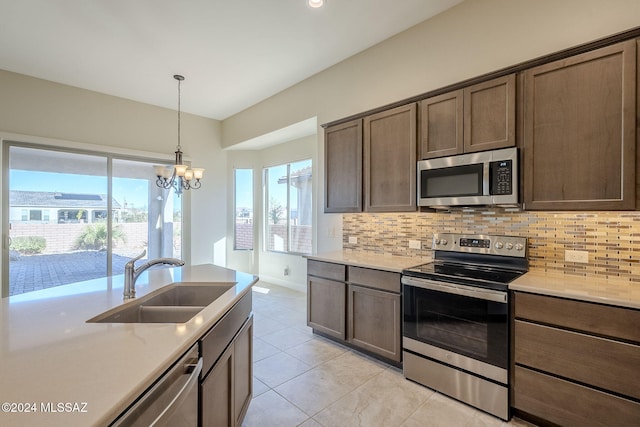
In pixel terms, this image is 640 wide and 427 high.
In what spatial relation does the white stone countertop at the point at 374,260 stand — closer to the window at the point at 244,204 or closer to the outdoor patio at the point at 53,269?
the window at the point at 244,204

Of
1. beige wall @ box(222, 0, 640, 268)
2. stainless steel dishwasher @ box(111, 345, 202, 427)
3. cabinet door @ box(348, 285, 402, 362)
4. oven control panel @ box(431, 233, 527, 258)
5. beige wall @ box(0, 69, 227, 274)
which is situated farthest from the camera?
beige wall @ box(0, 69, 227, 274)

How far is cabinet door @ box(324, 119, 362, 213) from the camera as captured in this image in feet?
10.4

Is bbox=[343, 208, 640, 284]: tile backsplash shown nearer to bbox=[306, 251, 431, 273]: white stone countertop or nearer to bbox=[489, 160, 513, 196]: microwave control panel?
bbox=[306, 251, 431, 273]: white stone countertop

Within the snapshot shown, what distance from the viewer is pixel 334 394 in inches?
88.0

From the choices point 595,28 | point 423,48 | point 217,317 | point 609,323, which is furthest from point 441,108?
point 217,317

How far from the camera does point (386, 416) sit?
6.54 ft

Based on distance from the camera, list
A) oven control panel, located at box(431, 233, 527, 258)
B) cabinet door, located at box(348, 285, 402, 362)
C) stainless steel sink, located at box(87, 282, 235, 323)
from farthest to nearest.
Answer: cabinet door, located at box(348, 285, 402, 362), oven control panel, located at box(431, 233, 527, 258), stainless steel sink, located at box(87, 282, 235, 323)

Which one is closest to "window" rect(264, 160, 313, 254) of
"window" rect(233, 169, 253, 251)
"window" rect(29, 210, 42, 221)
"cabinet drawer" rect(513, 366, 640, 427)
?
"window" rect(233, 169, 253, 251)

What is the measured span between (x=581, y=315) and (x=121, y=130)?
5.68 metres

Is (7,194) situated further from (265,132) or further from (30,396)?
(30,396)

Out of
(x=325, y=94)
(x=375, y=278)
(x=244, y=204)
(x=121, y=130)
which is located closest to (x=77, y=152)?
(x=121, y=130)

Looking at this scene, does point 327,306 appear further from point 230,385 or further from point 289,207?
point 289,207

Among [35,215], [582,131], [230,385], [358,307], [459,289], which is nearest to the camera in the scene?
[230,385]

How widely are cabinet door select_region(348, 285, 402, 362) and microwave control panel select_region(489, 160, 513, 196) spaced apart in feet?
3.75
